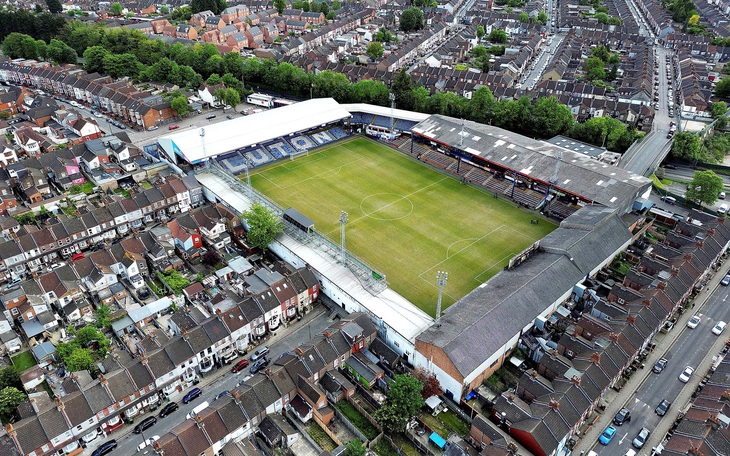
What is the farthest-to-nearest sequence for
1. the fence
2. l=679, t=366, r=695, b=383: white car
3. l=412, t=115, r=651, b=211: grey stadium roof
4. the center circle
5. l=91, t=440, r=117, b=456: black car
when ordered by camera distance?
the center circle → l=412, t=115, r=651, b=211: grey stadium roof → the fence → l=679, t=366, r=695, b=383: white car → l=91, t=440, r=117, b=456: black car

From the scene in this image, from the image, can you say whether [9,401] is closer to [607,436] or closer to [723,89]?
[607,436]

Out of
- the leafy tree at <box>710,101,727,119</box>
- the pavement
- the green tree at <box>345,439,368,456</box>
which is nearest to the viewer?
the green tree at <box>345,439,368,456</box>

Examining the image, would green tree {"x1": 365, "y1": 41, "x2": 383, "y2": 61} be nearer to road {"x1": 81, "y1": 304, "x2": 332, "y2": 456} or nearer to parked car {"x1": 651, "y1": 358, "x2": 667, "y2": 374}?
road {"x1": 81, "y1": 304, "x2": 332, "y2": 456}

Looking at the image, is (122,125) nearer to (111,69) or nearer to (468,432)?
(111,69)

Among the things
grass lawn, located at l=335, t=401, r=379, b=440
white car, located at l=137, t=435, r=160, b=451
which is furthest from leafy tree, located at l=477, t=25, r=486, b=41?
white car, located at l=137, t=435, r=160, b=451

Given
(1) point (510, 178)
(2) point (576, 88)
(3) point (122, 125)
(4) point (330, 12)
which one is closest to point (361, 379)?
(1) point (510, 178)

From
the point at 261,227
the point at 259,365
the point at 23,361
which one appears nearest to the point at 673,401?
the point at 259,365
